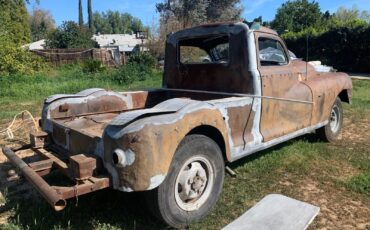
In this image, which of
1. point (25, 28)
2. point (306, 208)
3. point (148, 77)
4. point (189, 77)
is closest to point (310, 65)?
point (189, 77)

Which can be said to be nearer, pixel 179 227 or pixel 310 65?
pixel 179 227

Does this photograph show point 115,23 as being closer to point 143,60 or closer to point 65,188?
point 143,60

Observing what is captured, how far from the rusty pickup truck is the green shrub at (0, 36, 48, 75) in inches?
513

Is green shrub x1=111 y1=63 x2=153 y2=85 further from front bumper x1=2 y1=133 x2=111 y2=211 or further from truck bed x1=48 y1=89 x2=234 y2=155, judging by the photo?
front bumper x1=2 y1=133 x2=111 y2=211

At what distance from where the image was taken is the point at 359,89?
13.3 m

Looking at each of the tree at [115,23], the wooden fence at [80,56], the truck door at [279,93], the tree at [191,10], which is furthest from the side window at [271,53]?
the tree at [115,23]

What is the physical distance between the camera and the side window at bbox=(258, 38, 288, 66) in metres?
4.80

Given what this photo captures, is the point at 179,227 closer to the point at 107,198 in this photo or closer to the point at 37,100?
the point at 107,198

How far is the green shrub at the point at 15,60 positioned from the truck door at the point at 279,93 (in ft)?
45.7

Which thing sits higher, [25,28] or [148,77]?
[25,28]

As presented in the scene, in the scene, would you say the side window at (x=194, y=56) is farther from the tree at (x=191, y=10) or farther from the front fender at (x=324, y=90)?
the tree at (x=191, y=10)

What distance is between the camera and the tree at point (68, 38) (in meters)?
31.9

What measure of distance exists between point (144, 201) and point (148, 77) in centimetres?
1449

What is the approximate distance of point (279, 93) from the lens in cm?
477
